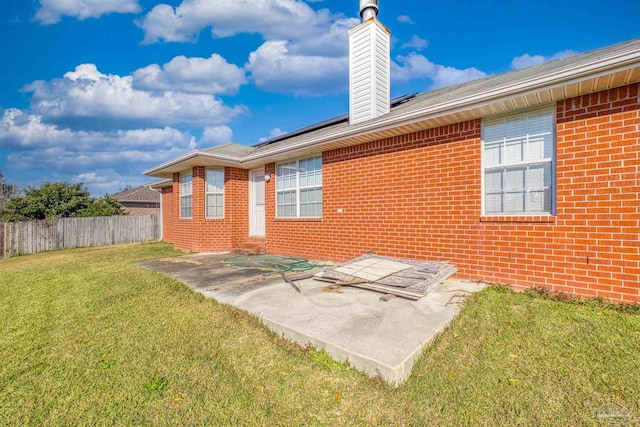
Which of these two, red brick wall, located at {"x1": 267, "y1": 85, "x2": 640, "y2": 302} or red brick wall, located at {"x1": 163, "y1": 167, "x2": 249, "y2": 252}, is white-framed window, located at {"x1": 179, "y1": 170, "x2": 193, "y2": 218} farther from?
red brick wall, located at {"x1": 267, "y1": 85, "x2": 640, "y2": 302}

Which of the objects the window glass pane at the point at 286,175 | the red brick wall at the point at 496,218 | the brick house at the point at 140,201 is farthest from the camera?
the brick house at the point at 140,201

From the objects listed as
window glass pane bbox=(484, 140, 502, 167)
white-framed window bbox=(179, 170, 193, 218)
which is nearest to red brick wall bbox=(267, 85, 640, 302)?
window glass pane bbox=(484, 140, 502, 167)

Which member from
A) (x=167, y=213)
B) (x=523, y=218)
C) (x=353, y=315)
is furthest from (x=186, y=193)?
(x=523, y=218)

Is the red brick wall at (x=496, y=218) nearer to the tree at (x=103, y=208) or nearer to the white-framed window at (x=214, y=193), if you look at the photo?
the white-framed window at (x=214, y=193)

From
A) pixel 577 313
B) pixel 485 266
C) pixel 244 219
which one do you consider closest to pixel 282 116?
pixel 244 219

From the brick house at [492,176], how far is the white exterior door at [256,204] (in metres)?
1.60

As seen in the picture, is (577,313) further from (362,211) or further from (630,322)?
(362,211)

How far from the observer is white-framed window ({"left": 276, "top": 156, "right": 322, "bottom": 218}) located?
767 centimetres

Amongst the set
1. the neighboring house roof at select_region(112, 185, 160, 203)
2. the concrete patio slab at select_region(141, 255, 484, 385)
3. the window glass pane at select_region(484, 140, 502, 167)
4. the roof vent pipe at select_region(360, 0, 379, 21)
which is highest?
the roof vent pipe at select_region(360, 0, 379, 21)

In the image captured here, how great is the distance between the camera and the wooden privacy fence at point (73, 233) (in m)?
11.8

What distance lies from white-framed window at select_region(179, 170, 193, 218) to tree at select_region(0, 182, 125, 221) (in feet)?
33.6

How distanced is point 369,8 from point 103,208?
18644 mm

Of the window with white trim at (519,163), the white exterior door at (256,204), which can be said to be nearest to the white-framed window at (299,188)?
the white exterior door at (256,204)

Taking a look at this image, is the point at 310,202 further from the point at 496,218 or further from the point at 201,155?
the point at 496,218
